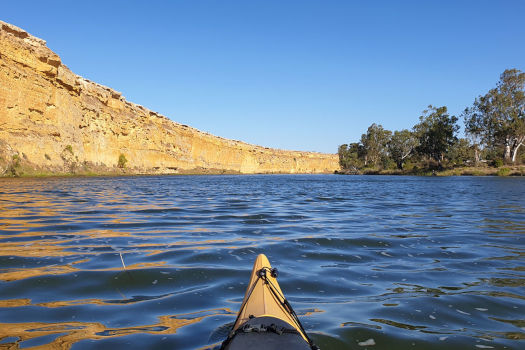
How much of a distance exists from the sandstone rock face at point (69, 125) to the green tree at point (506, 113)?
4828cm

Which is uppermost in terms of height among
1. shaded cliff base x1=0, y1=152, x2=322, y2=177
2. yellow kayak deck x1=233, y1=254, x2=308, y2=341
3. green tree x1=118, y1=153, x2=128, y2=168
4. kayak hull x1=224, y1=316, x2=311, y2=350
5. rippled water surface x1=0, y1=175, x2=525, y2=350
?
green tree x1=118, y1=153, x2=128, y2=168

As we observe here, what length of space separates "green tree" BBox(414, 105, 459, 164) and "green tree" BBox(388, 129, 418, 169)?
9324 mm

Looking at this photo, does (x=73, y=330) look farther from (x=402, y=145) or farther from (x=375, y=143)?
(x=375, y=143)

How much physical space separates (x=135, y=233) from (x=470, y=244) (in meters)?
6.76

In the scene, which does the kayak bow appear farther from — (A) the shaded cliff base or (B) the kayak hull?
(A) the shaded cliff base

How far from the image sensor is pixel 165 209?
12039mm

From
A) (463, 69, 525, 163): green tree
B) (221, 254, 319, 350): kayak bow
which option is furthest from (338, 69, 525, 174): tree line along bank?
(221, 254, 319, 350): kayak bow

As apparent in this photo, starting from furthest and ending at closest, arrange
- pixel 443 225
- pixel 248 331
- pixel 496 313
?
pixel 443 225 → pixel 496 313 → pixel 248 331

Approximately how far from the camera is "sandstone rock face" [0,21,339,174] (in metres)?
28.4

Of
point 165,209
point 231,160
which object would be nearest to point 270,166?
point 231,160

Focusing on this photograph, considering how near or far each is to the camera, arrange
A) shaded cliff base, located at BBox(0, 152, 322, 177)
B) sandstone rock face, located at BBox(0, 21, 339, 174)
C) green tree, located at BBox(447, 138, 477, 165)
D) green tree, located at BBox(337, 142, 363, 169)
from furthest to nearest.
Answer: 1. green tree, located at BBox(337, 142, 363, 169)
2. green tree, located at BBox(447, 138, 477, 165)
3. sandstone rock face, located at BBox(0, 21, 339, 174)
4. shaded cliff base, located at BBox(0, 152, 322, 177)

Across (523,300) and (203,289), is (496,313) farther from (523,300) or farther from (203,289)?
(203,289)

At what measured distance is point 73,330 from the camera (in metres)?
3.04

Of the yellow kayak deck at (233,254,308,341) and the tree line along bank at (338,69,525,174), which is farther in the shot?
the tree line along bank at (338,69,525,174)
